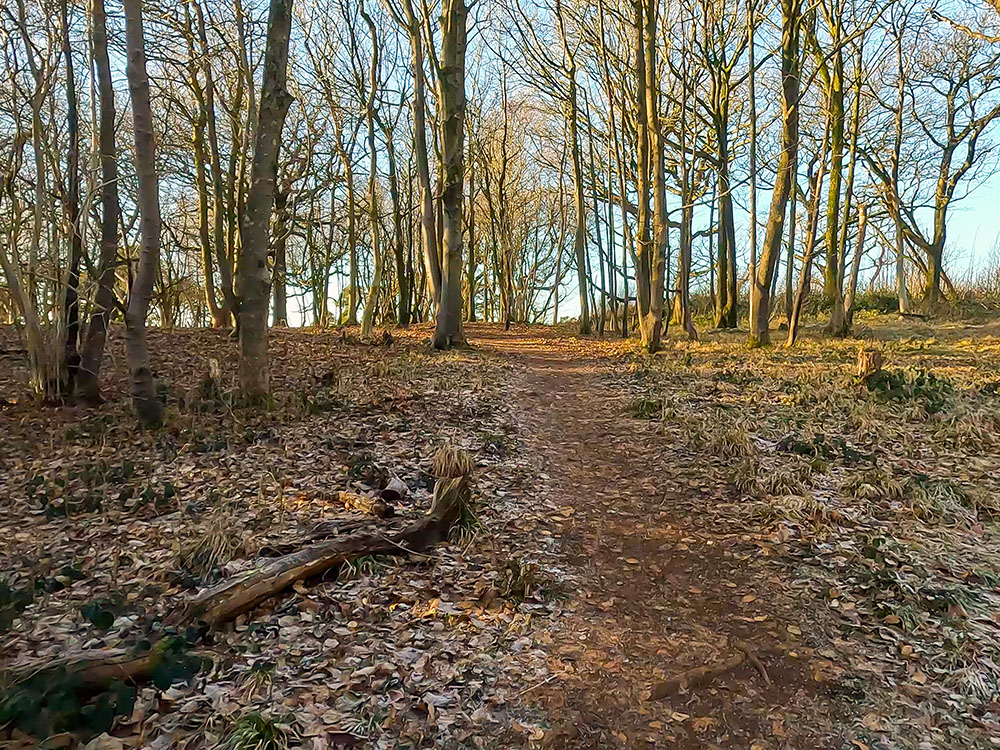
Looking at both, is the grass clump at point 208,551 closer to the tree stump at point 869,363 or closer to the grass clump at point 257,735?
the grass clump at point 257,735

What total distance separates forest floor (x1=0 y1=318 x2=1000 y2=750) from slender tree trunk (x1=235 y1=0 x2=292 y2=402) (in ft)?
4.46

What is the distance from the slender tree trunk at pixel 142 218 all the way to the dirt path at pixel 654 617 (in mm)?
4504

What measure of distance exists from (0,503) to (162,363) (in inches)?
198

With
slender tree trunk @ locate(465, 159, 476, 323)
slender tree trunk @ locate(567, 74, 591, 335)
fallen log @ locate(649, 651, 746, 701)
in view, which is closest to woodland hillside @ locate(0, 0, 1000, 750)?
fallen log @ locate(649, 651, 746, 701)

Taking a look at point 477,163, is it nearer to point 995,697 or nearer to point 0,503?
point 0,503

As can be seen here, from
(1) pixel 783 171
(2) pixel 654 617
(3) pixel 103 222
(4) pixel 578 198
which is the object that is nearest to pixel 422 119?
(4) pixel 578 198

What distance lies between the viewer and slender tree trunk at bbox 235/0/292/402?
7.23 metres

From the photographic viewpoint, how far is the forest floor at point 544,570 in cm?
300

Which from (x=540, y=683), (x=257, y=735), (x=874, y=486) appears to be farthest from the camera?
(x=874, y=486)

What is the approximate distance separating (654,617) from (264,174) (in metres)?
6.60

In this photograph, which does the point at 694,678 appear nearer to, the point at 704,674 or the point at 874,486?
the point at 704,674

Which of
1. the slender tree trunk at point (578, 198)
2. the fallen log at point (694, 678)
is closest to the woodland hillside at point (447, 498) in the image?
the fallen log at point (694, 678)

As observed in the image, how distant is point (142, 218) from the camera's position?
6.21 meters

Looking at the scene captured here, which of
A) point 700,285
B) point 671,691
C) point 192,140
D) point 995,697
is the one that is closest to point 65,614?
point 671,691
